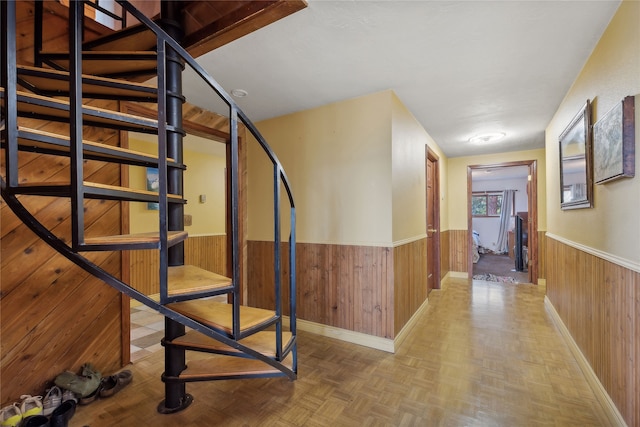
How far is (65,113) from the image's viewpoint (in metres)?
1.43

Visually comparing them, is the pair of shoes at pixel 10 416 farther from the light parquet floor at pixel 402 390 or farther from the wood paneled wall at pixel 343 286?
the wood paneled wall at pixel 343 286

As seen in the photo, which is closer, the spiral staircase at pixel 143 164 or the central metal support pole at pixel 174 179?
the spiral staircase at pixel 143 164

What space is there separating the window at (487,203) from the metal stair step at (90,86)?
965cm

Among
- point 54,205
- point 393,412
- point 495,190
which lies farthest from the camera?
point 495,190

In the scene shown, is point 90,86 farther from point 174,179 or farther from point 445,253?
point 445,253

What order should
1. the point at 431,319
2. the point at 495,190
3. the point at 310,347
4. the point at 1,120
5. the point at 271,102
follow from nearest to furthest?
the point at 1,120
the point at 310,347
the point at 271,102
the point at 431,319
the point at 495,190

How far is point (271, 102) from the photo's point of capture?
2.86 meters

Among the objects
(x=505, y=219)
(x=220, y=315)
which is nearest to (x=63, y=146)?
(x=220, y=315)

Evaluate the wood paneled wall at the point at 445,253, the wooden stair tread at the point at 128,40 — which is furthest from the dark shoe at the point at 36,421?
the wood paneled wall at the point at 445,253

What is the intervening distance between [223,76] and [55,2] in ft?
3.46

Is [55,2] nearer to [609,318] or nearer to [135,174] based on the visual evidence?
[135,174]

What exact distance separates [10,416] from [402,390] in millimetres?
2280

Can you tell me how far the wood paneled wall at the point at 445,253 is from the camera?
4879mm

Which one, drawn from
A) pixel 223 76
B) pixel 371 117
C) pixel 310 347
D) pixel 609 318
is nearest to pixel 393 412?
pixel 310 347
